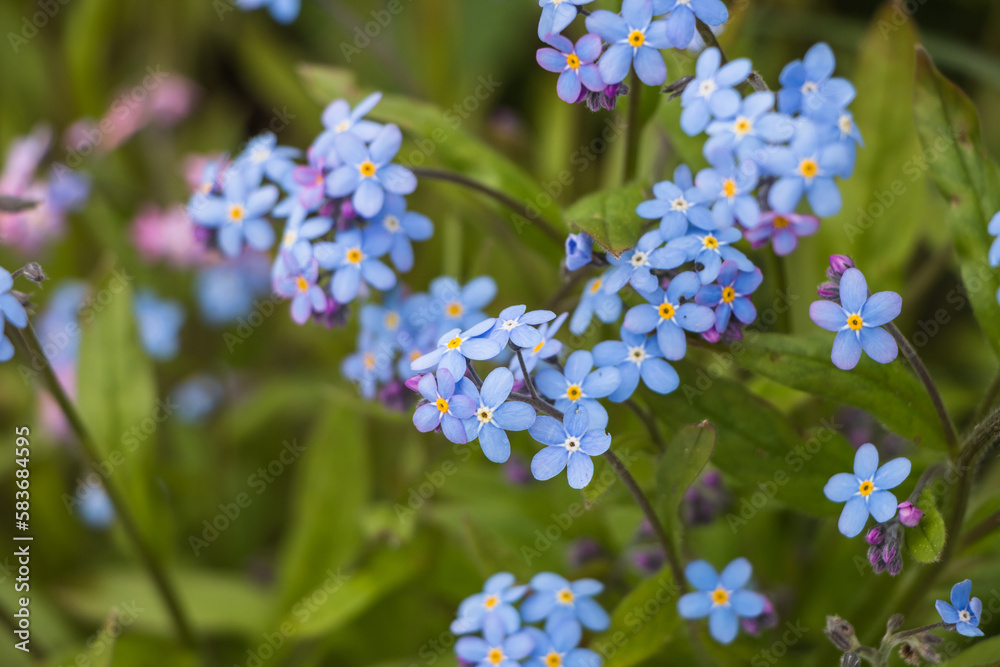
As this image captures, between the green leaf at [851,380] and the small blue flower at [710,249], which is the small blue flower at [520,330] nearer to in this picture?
the small blue flower at [710,249]

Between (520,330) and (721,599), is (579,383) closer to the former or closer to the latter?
(520,330)

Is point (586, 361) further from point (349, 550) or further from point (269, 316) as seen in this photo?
point (269, 316)

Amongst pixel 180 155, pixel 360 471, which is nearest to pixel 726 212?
pixel 360 471

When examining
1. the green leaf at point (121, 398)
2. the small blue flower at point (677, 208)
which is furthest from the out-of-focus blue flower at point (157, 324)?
the small blue flower at point (677, 208)

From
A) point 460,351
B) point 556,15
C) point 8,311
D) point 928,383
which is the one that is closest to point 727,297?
point 928,383

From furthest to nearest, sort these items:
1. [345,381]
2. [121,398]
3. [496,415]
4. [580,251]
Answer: [345,381] → [121,398] → [580,251] → [496,415]

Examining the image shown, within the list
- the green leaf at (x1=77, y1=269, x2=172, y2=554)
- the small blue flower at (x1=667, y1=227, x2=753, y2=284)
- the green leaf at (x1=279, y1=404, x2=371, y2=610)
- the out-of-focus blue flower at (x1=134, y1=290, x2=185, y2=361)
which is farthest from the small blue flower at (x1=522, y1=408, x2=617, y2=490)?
the out-of-focus blue flower at (x1=134, y1=290, x2=185, y2=361)
